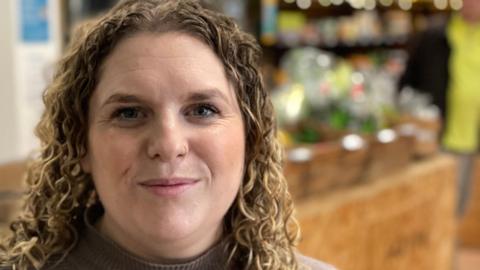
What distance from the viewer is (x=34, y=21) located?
349 centimetres

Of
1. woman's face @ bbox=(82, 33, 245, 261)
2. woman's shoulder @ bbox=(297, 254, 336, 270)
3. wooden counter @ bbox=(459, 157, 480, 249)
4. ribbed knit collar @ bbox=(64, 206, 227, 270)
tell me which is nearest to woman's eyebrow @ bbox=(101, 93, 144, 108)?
woman's face @ bbox=(82, 33, 245, 261)

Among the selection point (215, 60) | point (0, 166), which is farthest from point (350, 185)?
point (215, 60)

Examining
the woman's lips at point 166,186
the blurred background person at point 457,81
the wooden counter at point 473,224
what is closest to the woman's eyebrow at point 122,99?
the woman's lips at point 166,186

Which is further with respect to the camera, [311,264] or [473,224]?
[473,224]

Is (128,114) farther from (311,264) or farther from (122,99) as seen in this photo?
(311,264)

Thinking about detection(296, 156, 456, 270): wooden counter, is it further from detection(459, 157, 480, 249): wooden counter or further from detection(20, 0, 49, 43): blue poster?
detection(20, 0, 49, 43): blue poster

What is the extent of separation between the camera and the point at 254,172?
53.1 inches

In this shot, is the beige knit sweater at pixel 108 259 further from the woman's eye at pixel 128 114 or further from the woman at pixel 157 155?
the woman's eye at pixel 128 114

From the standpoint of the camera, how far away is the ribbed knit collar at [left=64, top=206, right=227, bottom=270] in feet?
4.05


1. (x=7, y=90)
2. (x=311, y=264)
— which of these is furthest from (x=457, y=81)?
(x=311, y=264)

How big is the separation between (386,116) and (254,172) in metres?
2.56

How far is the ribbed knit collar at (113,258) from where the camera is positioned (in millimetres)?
1233

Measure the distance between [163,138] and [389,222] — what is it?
2451 mm

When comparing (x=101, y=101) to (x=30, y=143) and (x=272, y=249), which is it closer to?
(x=272, y=249)
